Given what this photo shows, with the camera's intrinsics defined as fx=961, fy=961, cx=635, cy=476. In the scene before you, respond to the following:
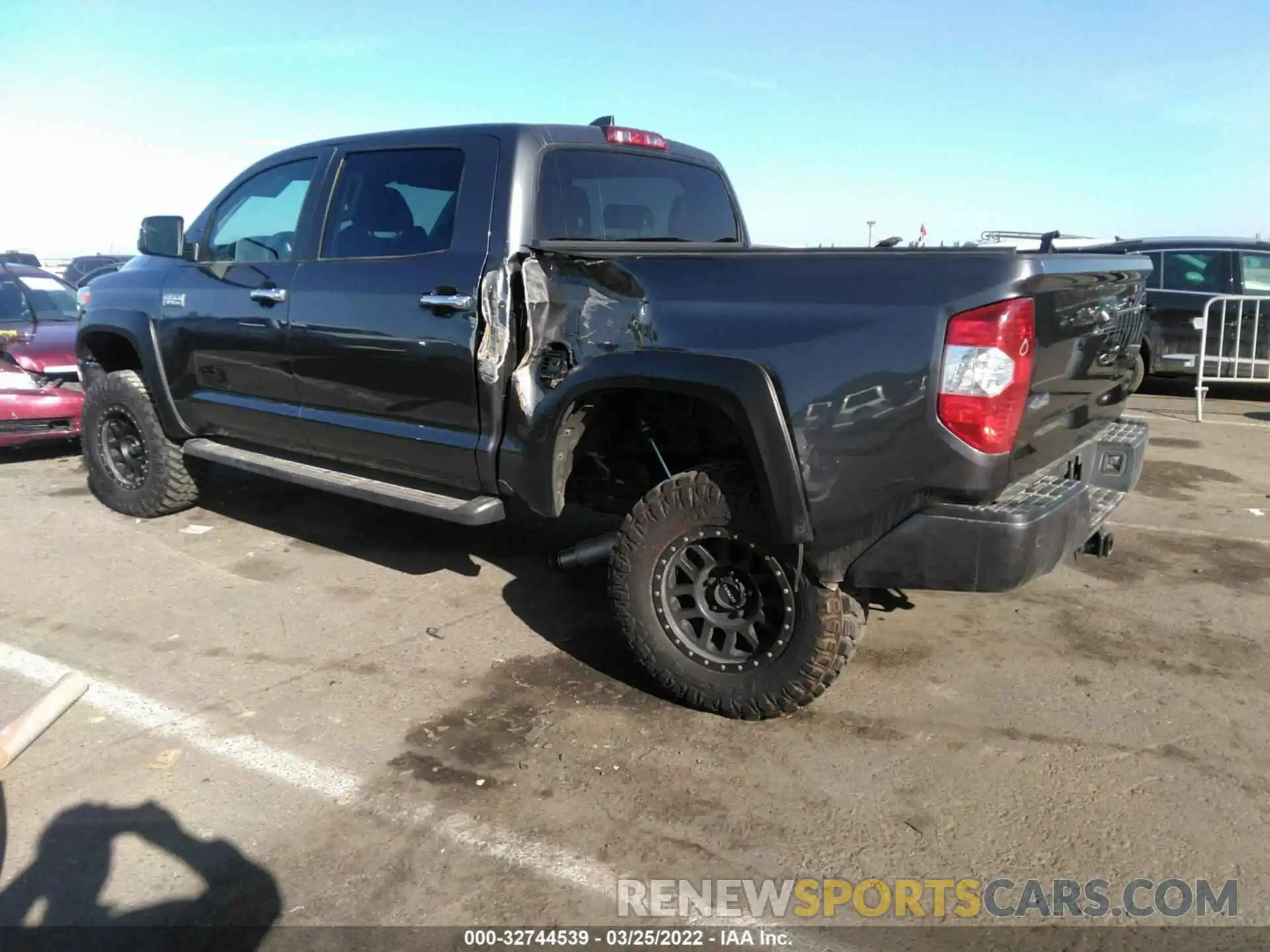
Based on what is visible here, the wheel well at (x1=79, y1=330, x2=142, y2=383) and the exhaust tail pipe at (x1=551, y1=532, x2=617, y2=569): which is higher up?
the wheel well at (x1=79, y1=330, x2=142, y2=383)

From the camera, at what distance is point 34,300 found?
8828mm

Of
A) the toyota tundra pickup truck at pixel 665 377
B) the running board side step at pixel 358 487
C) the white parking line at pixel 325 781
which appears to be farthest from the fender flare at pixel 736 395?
the white parking line at pixel 325 781

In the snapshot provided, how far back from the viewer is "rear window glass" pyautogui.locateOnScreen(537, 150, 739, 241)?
13.0 feet

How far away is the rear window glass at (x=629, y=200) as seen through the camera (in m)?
3.95

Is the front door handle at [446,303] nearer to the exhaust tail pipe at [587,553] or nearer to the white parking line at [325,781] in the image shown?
the exhaust tail pipe at [587,553]

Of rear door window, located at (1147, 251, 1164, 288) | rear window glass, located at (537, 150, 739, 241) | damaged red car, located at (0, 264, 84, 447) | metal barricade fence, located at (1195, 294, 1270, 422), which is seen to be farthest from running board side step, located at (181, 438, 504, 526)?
rear door window, located at (1147, 251, 1164, 288)

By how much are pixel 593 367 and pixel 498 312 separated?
0.57 metres

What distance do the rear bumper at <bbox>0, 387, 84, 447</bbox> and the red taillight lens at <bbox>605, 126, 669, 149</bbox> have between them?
506cm

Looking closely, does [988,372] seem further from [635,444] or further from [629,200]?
[629,200]

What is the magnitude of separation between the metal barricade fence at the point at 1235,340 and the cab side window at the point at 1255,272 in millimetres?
233

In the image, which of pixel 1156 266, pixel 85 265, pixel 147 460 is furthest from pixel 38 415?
pixel 85 265

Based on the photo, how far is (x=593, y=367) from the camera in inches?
131

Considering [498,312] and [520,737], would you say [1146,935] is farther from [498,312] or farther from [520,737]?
[498,312]

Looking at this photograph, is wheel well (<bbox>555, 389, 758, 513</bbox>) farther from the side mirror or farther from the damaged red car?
the damaged red car
